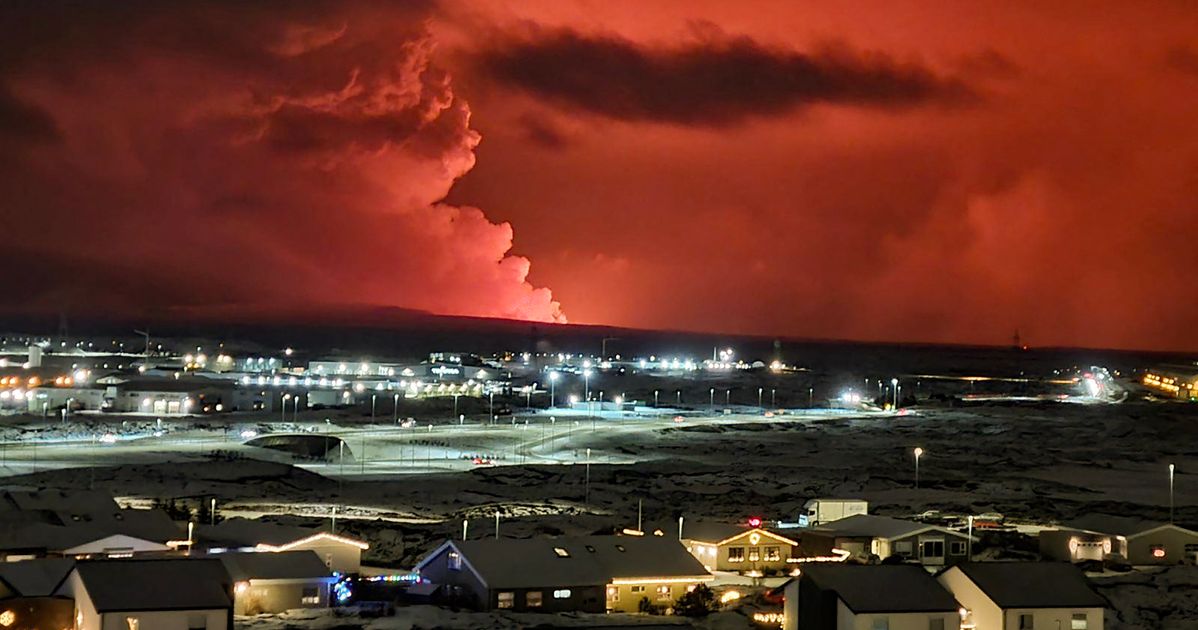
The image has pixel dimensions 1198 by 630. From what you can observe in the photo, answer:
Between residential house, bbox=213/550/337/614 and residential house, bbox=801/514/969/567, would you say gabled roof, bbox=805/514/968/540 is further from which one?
residential house, bbox=213/550/337/614

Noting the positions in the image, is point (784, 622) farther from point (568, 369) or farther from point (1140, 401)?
point (568, 369)

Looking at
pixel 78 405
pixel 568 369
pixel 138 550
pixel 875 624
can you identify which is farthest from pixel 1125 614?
pixel 568 369

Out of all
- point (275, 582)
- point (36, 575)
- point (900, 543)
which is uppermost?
point (36, 575)

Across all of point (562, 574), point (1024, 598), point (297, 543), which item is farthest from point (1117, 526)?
point (297, 543)

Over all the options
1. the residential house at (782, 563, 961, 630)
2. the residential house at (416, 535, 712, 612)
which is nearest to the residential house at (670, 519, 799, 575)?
the residential house at (416, 535, 712, 612)

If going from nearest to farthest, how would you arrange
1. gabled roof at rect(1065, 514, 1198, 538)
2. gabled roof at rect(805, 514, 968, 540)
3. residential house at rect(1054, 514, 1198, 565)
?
gabled roof at rect(805, 514, 968, 540), residential house at rect(1054, 514, 1198, 565), gabled roof at rect(1065, 514, 1198, 538)

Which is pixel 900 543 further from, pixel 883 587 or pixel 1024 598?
pixel 883 587

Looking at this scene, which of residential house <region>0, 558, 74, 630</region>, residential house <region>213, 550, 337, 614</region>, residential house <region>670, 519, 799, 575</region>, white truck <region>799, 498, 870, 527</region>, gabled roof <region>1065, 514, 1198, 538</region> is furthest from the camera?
white truck <region>799, 498, 870, 527</region>
